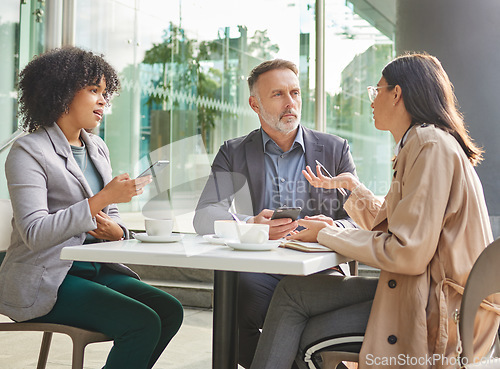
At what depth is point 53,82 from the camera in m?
2.17

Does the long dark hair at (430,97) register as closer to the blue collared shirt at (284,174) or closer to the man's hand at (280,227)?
the man's hand at (280,227)

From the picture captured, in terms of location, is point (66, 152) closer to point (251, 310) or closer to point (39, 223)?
point (39, 223)

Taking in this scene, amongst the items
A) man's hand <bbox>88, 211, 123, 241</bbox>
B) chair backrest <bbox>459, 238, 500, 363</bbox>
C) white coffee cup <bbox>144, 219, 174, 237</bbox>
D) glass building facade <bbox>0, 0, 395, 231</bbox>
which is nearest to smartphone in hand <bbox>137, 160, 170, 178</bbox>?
white coffee cup <bbox>144, 219, 174, 237</bbox>

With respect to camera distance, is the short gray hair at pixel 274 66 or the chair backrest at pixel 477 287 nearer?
the chair backrest at pixel 477 287

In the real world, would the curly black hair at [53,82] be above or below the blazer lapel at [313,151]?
above

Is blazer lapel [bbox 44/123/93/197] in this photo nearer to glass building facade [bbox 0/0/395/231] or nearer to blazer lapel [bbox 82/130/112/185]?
blazer lapel [bbox 82/130/112/185]

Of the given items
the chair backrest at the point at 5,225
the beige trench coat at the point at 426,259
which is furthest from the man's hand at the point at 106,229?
the beige trench coat at the point at 426,259

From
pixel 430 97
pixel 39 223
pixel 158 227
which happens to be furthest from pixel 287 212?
pixel 39 223

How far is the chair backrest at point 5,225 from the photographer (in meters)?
2.18

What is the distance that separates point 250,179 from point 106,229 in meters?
0.74

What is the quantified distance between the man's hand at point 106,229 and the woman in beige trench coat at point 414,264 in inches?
26.3

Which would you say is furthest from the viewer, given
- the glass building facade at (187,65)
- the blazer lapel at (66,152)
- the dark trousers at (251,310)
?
the glass building facade at (187,65)

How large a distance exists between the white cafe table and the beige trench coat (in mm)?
171

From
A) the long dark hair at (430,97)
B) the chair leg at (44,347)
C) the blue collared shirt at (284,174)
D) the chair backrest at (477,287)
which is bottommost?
the chair leg at (44,347)
